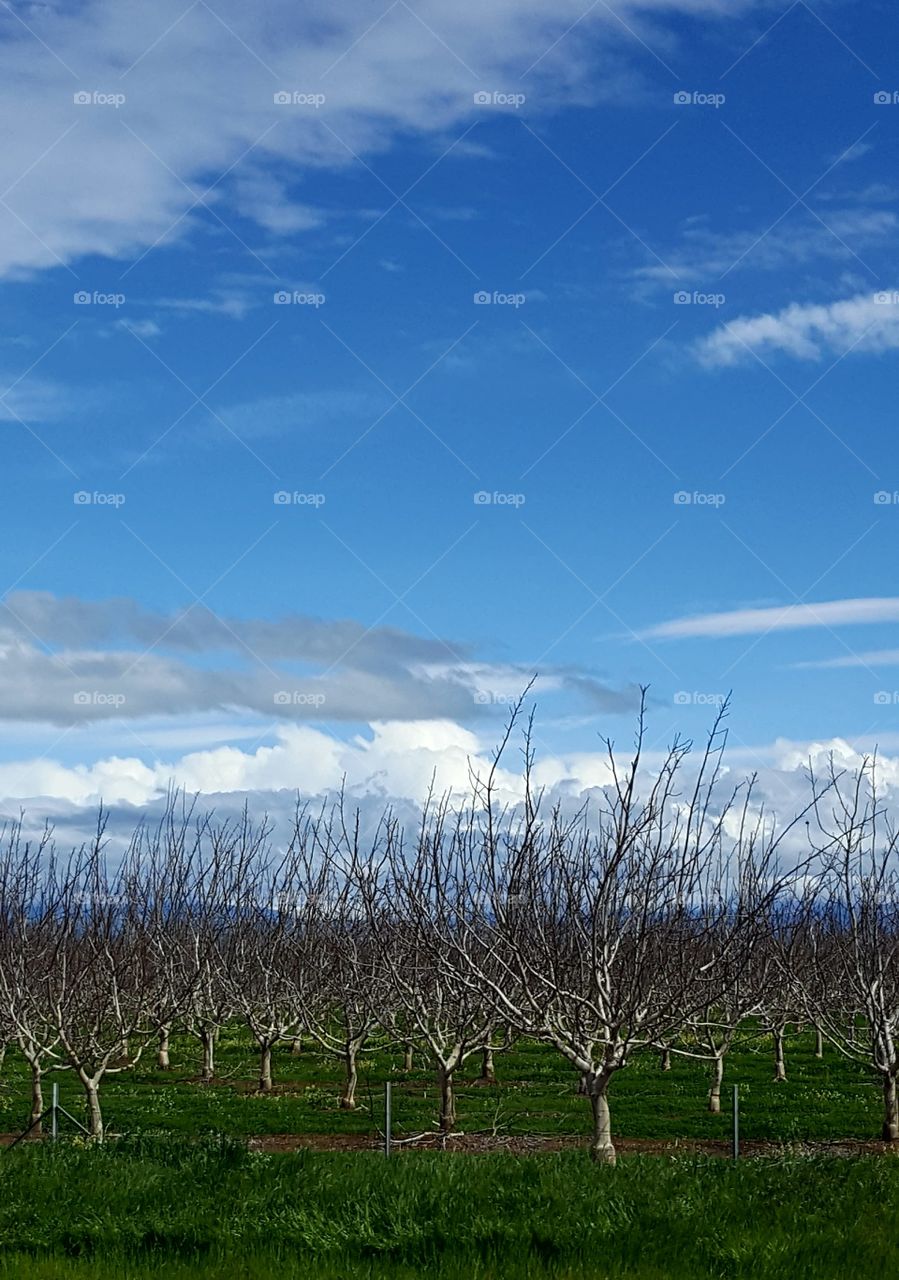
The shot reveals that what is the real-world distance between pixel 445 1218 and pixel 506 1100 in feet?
44.2

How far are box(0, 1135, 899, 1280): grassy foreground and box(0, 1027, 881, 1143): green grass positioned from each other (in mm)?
7177

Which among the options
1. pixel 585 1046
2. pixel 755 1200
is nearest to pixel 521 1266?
pixel 755 1200

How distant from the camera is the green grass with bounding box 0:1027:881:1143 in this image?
20.5 meters

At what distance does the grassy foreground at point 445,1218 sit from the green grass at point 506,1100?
283 inches

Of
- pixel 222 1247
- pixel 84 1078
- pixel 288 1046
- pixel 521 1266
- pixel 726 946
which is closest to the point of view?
pixel 521 1266

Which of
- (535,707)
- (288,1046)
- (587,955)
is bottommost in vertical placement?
(288,1046)

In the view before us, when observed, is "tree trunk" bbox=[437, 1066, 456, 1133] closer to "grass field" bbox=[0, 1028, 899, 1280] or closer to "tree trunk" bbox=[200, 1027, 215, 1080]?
"grass field" bbox=[0, 1028, 899, 1280]

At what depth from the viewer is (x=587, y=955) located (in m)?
14.6

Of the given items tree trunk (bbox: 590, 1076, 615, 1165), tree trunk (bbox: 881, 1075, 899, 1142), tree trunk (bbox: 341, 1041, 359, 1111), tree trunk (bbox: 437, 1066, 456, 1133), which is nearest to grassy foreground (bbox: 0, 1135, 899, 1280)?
tree trunk (bbox: 590, 1076, 615, 1165)

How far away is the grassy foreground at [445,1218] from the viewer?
9.49 metres

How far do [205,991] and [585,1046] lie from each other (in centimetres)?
1787

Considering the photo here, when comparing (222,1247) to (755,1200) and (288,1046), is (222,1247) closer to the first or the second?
(755,1200)

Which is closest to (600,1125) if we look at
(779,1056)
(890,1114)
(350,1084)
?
(890,1114)

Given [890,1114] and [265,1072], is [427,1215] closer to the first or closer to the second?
[890,1114]
